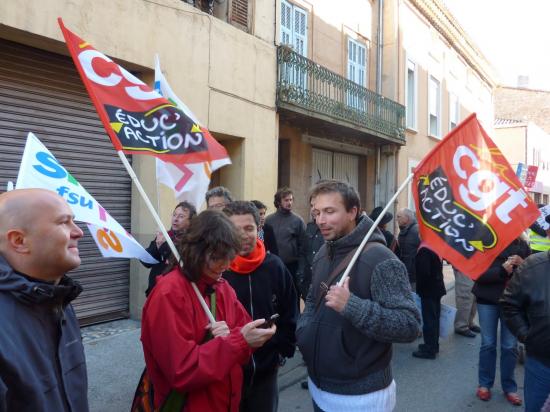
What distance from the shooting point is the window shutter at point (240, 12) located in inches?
342

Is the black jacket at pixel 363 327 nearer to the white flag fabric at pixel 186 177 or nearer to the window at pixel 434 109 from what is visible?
the white flag fabric at pixel 186 177

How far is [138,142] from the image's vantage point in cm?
302

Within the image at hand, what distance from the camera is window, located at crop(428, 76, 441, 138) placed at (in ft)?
58.4

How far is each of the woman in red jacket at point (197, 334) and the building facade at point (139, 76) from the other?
444 centimetres

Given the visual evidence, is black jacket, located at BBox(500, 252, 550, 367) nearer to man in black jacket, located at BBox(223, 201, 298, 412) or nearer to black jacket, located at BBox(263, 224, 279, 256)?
man in black jacket, located at BBox(223, 201, 298, 412)

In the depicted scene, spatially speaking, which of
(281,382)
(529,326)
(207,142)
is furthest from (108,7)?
(529,326)

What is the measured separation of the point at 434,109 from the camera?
59.7 ft

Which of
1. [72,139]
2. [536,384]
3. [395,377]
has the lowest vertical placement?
[395,377]

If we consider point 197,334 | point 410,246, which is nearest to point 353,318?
point 197,334

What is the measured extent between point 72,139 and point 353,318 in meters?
5.28

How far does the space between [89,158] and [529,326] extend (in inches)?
219

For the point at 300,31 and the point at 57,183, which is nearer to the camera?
the point at 57,183

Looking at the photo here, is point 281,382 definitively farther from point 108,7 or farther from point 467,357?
point 108,7

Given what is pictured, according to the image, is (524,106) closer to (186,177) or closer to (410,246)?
(410,246)
